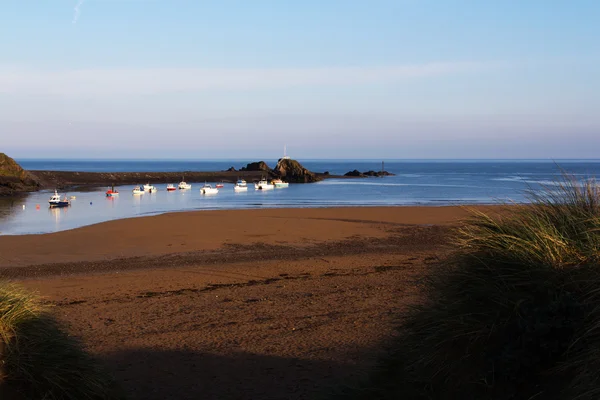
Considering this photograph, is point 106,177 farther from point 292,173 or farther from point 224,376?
point 224,376

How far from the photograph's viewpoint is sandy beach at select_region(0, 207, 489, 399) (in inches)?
301

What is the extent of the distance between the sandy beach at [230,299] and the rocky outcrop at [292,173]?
72106 mm

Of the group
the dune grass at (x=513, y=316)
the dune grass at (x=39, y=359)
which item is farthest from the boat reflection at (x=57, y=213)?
the dune grass at (x=513, y=316)

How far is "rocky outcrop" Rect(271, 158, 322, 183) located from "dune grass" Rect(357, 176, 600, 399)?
92.6 m

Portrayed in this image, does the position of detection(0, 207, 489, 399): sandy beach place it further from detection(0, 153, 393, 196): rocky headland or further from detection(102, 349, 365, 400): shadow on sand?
detection(0, 153, 393, 196): rocky headland

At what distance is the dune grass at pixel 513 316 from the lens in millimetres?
4500

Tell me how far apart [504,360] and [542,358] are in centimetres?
29

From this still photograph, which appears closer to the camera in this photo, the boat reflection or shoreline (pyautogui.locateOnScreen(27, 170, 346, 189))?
the boat reflection

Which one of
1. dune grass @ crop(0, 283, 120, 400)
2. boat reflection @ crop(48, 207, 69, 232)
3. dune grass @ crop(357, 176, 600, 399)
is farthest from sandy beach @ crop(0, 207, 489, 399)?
boat reflection @ crop(48, 207, 69, 232)

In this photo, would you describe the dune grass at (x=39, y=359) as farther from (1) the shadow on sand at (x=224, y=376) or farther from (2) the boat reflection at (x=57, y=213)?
(2) the boat reflection at (x=57, y=213)

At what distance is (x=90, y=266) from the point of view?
18172 mm

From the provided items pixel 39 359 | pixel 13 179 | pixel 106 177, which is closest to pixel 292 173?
pixel 106 177

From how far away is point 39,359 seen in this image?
537 cm

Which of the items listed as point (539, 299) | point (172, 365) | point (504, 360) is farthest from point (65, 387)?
point (539, 299)
